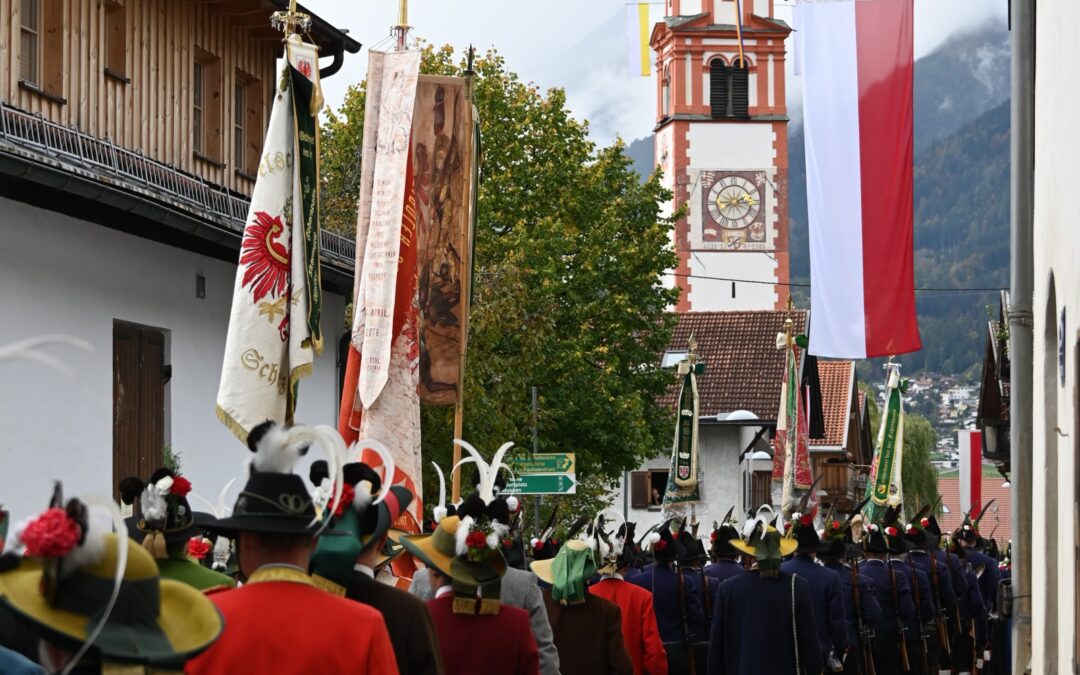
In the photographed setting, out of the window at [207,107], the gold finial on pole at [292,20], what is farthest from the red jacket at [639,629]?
the window at [207,107]

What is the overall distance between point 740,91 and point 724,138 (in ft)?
7.50

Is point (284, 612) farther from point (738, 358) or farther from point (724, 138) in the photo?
point (724, 138)

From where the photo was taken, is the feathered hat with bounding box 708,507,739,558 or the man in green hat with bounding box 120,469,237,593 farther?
the feathered hat with bounding box 708,507,739,558

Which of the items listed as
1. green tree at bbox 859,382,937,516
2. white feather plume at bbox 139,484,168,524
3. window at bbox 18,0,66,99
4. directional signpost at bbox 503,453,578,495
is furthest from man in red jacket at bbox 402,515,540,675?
green tree at bbox 859,382,937,516

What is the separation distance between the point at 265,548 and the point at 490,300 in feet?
65.8

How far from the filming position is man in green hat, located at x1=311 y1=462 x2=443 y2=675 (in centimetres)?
675

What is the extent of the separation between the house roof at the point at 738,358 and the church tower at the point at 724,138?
1994 cm

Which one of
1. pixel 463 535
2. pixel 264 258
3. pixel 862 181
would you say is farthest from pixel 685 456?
pixel 463 535

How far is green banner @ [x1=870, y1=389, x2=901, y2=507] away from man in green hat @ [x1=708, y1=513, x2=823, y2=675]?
20204 millimetres

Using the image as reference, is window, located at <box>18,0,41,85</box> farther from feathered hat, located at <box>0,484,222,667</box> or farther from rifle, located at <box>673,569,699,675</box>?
feathered hat, located at <box>0,484,222,667</box>

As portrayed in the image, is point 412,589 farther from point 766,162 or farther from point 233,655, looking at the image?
point 766,162

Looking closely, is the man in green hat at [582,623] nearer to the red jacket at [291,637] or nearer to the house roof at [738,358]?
the red jacket at [291,637]

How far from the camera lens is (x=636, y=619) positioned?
13.8 meters

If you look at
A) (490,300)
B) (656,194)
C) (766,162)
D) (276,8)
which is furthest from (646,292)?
(766,162)
